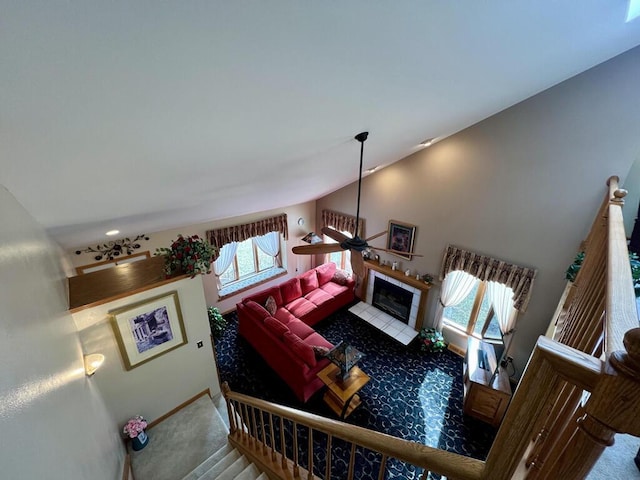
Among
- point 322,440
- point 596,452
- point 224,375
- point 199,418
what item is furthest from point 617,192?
point 224,375

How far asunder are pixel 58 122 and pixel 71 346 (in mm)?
2047

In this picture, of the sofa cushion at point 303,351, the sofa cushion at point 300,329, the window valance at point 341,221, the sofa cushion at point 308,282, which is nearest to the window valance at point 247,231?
the window valance at point 341,221

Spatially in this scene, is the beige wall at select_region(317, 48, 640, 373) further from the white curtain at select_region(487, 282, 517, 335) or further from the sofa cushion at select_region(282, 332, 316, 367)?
the sofa cushion at select_region(282, 332, 316, 367)

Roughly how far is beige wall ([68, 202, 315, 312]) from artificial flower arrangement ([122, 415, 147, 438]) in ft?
8.77

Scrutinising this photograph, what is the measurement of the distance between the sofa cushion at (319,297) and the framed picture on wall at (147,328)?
3.03 metres

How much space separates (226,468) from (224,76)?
11.7 feet

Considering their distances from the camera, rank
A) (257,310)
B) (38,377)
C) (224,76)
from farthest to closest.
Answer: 1. (257,310)
2. (38,377)
3. (224,76)

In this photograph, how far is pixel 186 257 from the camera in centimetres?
306

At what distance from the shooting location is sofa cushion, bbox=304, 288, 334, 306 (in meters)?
5.86

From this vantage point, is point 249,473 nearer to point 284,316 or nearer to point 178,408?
point 178,408

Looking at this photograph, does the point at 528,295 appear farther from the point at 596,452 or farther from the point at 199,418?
the point at 199,418

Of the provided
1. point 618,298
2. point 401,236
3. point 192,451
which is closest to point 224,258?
point 192,451

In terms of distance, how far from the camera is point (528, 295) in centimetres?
390

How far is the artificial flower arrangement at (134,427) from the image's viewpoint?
310 cm
